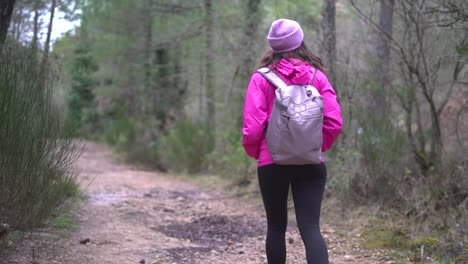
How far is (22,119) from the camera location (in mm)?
3896

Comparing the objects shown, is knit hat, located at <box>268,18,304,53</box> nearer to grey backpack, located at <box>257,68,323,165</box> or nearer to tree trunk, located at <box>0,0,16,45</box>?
grey backpack, located at <box>257,68,323,165</box>

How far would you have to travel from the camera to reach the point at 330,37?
26.0 ft

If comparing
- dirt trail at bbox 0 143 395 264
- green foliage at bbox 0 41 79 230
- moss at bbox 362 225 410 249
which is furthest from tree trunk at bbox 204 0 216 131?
green foliage at bbox 0 41 79 230

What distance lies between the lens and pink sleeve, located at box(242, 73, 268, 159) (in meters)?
3.39

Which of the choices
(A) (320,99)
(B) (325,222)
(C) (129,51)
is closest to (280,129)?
(A) (320,99)

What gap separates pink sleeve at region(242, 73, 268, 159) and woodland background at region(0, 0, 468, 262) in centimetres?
157

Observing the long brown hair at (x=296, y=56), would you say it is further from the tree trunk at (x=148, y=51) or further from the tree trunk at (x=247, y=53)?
the tree trunk at (x=148, y=51)

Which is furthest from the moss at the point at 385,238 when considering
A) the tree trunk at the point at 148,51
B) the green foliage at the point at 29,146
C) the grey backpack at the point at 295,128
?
the tree trunk at the point at 148,51

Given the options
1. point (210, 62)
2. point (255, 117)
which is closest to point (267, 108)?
point (255, 117)

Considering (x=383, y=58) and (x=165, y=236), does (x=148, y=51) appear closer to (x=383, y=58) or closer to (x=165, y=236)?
(x=383, y=58)

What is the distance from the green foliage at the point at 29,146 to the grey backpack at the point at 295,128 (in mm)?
1714

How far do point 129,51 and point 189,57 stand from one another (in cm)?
264

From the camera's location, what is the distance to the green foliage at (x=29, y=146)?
3.82 metres

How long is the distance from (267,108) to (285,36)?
48 centimetres
